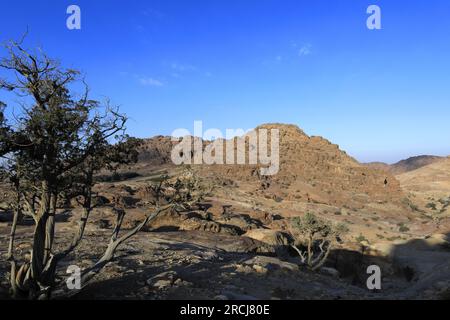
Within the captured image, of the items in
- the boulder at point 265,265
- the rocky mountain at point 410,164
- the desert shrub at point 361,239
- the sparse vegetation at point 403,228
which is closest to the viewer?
the boulder at point 265,265

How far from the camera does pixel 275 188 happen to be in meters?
57.1

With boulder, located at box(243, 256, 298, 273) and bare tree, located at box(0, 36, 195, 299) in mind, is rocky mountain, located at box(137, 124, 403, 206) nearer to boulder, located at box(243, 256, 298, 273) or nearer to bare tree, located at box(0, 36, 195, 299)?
boulder, located at box(243, 256, 298, 273)

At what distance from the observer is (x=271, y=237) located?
90.2ft

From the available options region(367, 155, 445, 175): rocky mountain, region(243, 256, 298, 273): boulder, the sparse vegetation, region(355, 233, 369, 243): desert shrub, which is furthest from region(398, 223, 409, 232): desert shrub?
region(367, 155, 445, 175): rocky mountain

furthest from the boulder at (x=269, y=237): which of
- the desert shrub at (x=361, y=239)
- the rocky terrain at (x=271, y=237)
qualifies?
the desert shrub at (x=361, y=239)

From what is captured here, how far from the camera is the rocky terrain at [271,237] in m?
12.4

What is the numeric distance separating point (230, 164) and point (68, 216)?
3707 centimetres

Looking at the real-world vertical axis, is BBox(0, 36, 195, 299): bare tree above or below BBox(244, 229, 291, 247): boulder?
above

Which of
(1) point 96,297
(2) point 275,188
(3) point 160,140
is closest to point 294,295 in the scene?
(1) point 96,297

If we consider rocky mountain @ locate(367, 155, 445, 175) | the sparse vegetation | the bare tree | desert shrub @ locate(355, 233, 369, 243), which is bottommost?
desert shrub @ locate(355, 233, 369, 243)

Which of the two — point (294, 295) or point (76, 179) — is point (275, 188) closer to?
point (294, 295)

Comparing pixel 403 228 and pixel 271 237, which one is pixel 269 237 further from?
pixel 403 228

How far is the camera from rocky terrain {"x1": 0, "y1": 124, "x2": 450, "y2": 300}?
12.4 metres

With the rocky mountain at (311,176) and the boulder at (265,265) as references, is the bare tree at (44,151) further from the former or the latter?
the rocky mountain at (311,176)
